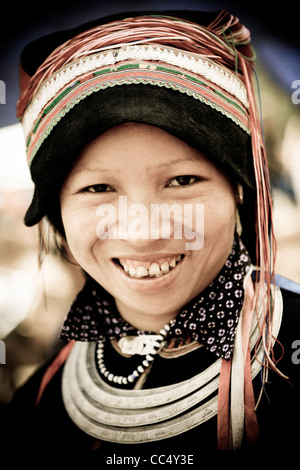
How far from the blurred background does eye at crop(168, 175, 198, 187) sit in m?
0.38

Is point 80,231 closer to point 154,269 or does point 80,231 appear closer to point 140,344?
point 154,269

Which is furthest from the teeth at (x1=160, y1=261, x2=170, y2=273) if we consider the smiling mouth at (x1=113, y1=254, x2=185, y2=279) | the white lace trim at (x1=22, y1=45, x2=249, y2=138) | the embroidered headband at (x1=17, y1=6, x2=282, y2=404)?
the white lace trim at (x1=22, y1=45, x2=249, y2=138)

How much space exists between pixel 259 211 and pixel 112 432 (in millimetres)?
674

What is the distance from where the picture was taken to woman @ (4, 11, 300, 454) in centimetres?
91

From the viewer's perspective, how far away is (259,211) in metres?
1.01

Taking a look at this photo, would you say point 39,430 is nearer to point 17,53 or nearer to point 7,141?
point 7,141

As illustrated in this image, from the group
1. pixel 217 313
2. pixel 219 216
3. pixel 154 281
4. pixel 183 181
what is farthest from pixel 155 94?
pixel 217 313

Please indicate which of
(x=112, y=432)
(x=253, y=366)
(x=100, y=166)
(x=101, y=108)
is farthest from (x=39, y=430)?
(x=101, y=108)

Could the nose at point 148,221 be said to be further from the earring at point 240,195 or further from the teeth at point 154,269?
the earring at point 240,195

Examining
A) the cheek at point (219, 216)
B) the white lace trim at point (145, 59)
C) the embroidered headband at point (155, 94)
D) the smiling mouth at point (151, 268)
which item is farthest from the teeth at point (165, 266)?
the white lace trim at point (145, 59)

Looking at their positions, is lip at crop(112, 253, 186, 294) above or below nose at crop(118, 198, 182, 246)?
below

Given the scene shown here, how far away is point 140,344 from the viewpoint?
3.76ft

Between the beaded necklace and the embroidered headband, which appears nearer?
the embroidered headband

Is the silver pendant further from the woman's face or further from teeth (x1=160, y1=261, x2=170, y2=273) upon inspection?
teeth (x1=160, y1=261, x2=170, y2=273)
